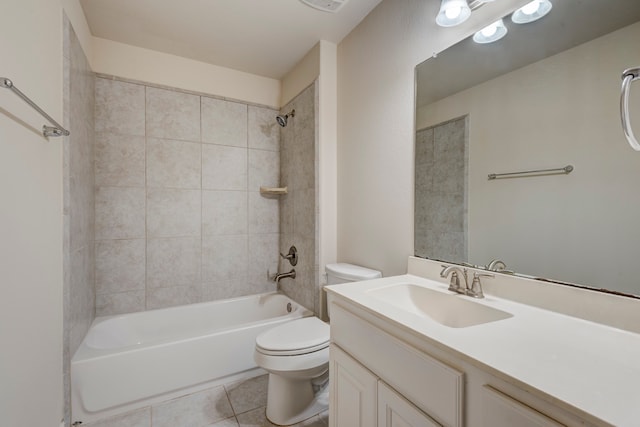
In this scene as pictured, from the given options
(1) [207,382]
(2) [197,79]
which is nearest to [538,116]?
(1) [207,382]

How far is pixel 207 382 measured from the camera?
1803mm

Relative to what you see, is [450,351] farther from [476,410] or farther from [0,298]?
[0,298]

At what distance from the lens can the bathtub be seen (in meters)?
1.50

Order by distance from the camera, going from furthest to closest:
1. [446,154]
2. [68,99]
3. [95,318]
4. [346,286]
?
[95,318], [68,99], [446,154], [346,286]

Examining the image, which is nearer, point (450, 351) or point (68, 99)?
point (450, 351)

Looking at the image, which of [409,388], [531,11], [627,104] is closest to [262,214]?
[409,388]

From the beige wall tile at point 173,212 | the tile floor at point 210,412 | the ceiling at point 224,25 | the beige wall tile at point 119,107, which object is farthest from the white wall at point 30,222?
the beige wall tile at point 173,212

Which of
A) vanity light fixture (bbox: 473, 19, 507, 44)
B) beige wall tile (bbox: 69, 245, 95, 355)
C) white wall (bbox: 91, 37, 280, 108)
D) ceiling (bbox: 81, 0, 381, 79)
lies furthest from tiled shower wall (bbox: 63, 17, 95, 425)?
vanity light fixture (bbox: 473, 19, 507, 44)

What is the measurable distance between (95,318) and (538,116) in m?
2.88

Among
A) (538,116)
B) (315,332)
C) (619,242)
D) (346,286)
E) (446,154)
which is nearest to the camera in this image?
(619,242)

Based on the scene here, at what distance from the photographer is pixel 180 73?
2.28 meters

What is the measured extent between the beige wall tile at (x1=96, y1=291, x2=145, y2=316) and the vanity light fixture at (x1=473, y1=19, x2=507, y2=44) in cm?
272

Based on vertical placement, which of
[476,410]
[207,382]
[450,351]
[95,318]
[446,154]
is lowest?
[207,382]

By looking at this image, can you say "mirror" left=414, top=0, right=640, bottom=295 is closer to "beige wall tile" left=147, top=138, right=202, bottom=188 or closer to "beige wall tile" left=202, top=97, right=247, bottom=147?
"beige wall tile" left=202, top=97, right=247, bottom=147
